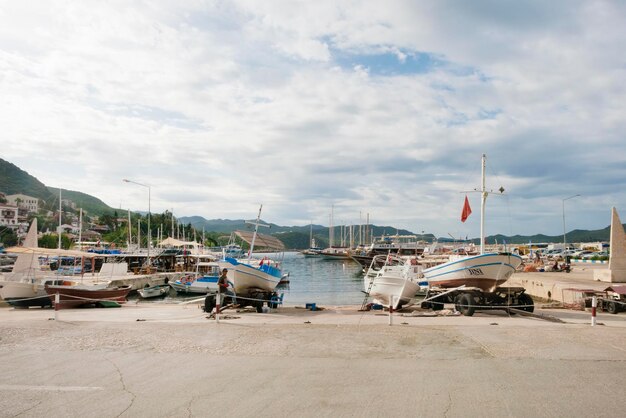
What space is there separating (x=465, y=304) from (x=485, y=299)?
115 centimetres

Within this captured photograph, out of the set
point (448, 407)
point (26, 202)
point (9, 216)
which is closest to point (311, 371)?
point (448, 407)

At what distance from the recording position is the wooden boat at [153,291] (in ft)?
A: 131

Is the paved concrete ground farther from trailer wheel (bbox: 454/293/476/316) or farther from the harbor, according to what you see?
trailer wheel (bbox: 454/293/476/316)

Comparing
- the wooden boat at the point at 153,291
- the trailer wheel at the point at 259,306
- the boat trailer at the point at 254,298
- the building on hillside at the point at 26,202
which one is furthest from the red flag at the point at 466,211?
Answer: the building on hillside at the point at 26,202

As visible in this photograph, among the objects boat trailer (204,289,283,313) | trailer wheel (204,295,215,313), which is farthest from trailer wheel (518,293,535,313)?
trailer wheel (204,295,215,313)

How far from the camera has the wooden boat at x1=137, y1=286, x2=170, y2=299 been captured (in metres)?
39.9

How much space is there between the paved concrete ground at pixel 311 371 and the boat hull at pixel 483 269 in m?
6.15

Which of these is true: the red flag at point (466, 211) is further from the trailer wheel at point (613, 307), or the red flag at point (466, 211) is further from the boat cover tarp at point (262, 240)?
the boat cover tarp at point (262, 240)

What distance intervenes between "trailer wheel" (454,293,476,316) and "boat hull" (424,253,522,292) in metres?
1.54

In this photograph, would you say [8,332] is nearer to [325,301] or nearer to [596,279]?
[325,301]

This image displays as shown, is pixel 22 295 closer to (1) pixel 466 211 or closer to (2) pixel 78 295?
(2) pixel 78 295

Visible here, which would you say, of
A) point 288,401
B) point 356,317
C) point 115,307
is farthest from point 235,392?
point 115,307

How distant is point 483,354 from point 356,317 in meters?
8.36

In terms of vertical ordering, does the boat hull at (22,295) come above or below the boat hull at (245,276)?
below
